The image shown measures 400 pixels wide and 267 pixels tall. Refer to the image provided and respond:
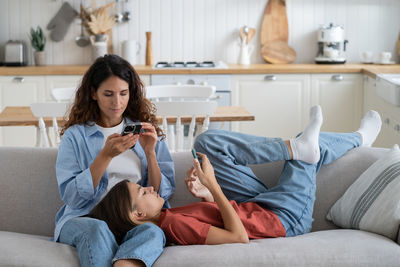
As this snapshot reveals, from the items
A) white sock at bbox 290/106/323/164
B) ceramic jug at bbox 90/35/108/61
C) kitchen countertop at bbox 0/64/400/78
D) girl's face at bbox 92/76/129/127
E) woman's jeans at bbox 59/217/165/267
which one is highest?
ceramic jug at bbox 90/35/108/61

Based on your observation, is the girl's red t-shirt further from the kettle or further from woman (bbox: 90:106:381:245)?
the kettle

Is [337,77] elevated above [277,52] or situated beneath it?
situated beneath

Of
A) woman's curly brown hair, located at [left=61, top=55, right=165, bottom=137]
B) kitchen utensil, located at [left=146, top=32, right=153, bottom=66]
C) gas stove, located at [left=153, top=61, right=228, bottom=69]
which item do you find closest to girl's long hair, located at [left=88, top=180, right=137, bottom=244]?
woman's curly brown hair, located at [left=61, top=55, right=165, bottom=137]

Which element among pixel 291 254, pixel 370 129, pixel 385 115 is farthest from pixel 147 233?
pixel 385 115

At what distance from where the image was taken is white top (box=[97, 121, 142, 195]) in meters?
2.42

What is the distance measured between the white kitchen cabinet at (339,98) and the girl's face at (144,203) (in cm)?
299

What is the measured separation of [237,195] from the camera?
8.23 feet

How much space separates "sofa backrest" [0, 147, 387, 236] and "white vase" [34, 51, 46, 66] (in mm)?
2759

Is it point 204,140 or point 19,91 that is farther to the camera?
point 19,91

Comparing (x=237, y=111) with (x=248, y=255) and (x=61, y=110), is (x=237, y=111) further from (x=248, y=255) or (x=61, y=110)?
(x=248, y=255)

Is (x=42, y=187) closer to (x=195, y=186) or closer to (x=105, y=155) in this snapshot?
(x=105, y=155)

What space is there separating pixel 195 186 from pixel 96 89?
53 cm

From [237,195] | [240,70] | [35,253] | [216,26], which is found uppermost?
[216,26]

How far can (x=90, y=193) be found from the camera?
2.25m
